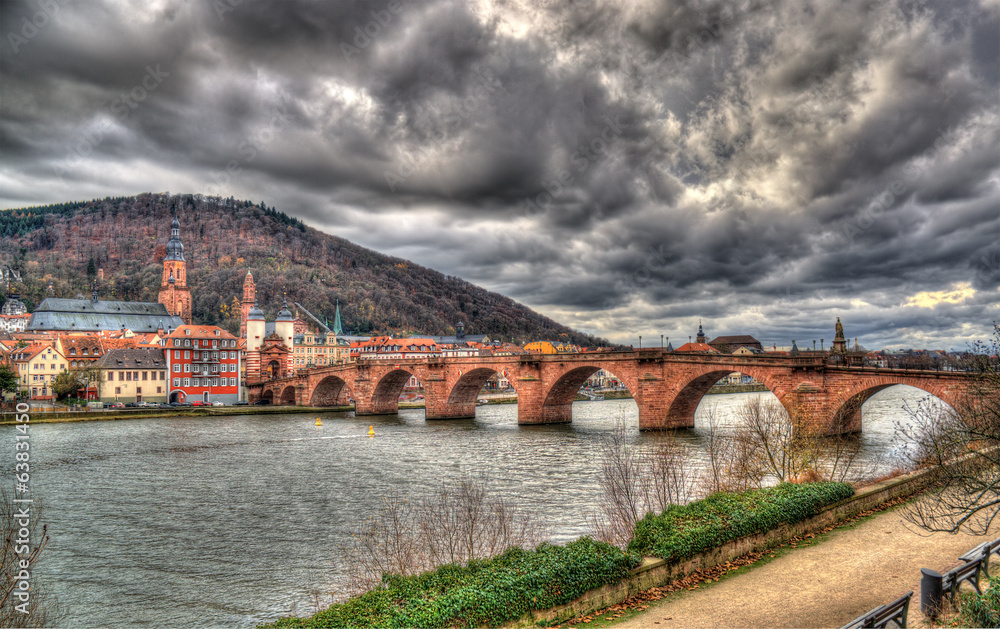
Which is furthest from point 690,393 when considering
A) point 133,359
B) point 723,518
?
point 133,359

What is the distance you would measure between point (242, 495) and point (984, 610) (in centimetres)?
2633

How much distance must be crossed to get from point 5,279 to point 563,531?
192 meters

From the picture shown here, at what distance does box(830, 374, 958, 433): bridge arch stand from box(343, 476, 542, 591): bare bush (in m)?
20.0

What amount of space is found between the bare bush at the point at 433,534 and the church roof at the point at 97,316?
361ft

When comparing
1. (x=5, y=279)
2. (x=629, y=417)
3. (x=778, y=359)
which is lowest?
(x=629, y=417)

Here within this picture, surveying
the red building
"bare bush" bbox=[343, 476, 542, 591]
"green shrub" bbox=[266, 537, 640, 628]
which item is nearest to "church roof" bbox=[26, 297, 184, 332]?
the red building

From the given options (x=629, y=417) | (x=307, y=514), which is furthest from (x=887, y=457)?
(x=629, y=417)

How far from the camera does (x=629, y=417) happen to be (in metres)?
60.7

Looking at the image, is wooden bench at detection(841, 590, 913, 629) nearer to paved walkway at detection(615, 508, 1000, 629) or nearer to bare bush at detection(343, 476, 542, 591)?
paved walkway at detection(615, 508, 1000, 629)

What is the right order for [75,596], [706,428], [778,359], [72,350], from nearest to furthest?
1. [75,596]
2. [778,359]
3. [706,428]
4. [72,350]

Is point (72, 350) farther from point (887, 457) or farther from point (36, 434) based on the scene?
point (887, 457)

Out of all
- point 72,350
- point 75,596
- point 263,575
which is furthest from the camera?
point 72,350

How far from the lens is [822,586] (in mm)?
11406

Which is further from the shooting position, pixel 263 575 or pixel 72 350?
pixel 72 350
